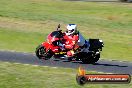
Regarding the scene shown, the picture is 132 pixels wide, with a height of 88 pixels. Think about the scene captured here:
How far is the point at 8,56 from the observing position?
76.6 feet

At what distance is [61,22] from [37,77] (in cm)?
2098

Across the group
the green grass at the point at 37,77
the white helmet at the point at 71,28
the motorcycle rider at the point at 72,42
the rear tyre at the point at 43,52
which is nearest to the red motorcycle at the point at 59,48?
the rear tyre at the point at 43,52

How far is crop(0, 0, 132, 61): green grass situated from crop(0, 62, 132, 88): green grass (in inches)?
210

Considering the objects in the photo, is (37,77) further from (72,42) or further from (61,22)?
(61,22)

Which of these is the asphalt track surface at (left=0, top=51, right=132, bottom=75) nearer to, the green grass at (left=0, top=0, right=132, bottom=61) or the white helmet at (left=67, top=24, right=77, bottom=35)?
the green grass at (left=0, top=0, right=132, bottom=61)

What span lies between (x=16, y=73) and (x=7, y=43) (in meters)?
8.61

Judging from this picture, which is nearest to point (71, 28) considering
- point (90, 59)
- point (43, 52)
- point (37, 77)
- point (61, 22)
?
point (43, 52)

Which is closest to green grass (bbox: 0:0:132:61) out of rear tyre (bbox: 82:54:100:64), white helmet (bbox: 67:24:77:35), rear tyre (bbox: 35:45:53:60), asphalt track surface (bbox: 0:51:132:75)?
asphalt track surface (bbox: 0:51:132:75)

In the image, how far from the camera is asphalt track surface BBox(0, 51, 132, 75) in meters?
21.6

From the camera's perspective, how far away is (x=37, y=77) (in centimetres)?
1864

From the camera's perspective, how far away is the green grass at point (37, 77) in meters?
17.3

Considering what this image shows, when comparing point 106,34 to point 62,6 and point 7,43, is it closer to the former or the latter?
point 7,43

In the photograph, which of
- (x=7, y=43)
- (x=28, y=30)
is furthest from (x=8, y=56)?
(x=28, y=30)

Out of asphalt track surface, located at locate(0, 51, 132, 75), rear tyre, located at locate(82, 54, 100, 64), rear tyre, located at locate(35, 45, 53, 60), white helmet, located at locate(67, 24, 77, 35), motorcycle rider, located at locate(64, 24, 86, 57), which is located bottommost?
asphalt track surface, located at locate(0, 51, 132, 75)
